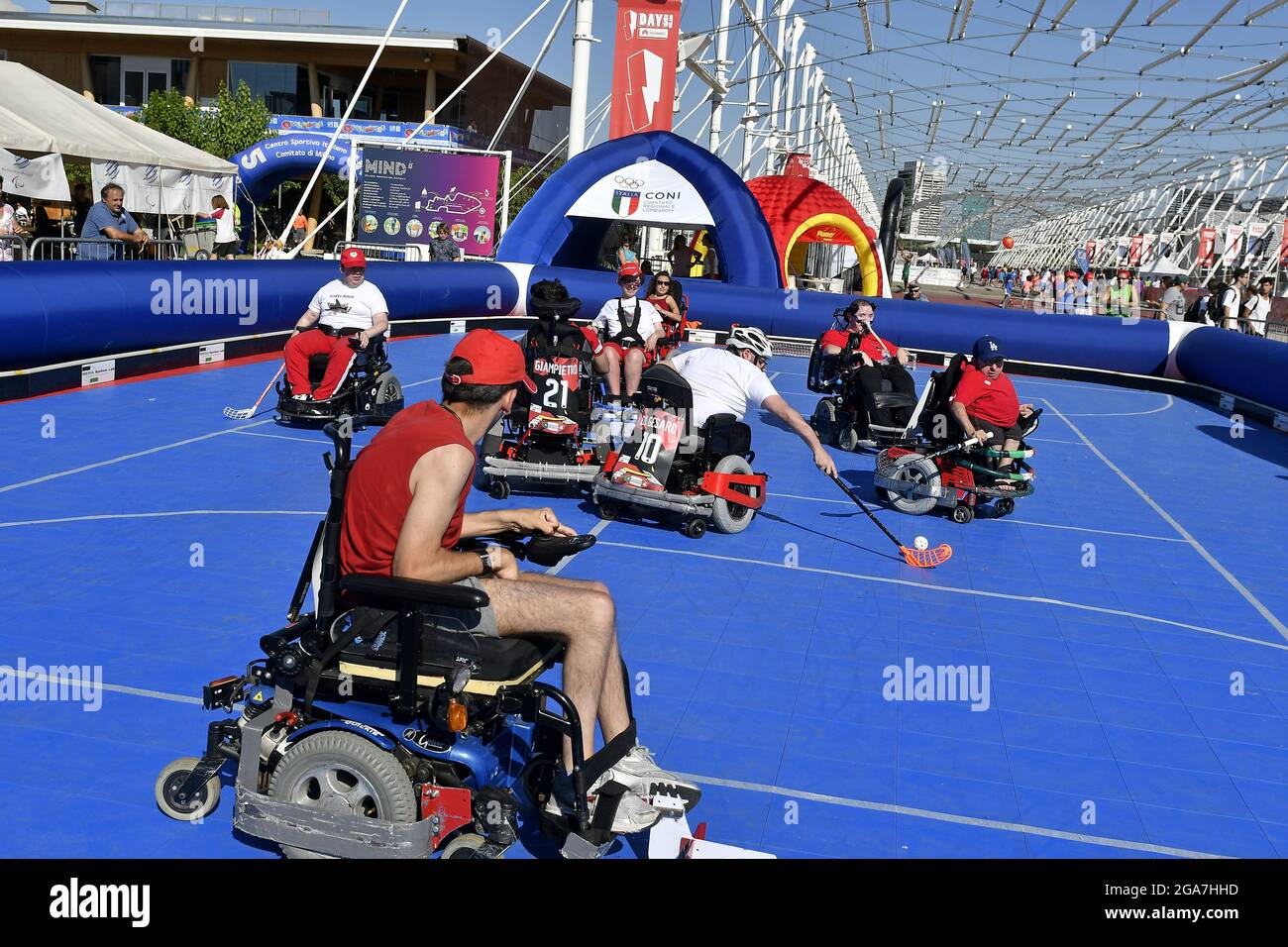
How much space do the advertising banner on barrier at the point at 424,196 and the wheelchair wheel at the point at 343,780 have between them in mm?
23403

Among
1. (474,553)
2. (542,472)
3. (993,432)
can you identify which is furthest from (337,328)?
→ (474,553)

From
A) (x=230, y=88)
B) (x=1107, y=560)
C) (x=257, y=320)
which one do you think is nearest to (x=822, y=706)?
(x=1107, y=560)

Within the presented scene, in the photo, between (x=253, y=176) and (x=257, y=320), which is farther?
(x=253, y=176)

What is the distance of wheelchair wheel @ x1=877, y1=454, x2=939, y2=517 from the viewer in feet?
33.5

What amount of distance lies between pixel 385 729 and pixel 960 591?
17.3ft

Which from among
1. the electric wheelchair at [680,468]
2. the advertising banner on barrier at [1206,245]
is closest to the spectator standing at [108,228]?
the electric wheelchair at [680,468]

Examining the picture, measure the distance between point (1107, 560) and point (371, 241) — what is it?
67.8ft

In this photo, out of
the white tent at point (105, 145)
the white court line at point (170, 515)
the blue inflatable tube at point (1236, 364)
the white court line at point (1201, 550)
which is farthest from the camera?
the blue inflatable tube at point (1236, 364)

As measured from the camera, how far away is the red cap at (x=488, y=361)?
398cm

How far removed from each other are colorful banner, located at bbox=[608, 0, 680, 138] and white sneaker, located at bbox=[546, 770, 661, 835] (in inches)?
932

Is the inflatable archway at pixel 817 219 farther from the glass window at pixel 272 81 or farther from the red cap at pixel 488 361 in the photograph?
the red cap at pixel 488 361

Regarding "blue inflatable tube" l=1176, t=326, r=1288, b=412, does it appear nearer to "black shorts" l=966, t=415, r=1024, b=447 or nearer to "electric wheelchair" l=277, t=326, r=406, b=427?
"black shorts" l=966, t=415, r=1024, b=447
